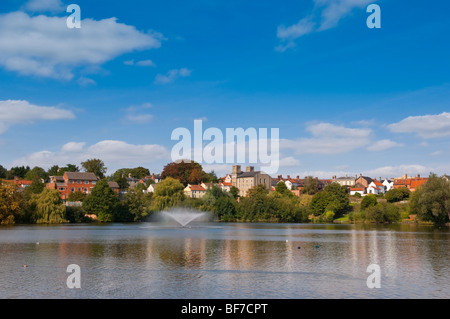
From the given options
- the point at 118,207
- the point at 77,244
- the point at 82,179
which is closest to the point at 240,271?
the point at 77,244

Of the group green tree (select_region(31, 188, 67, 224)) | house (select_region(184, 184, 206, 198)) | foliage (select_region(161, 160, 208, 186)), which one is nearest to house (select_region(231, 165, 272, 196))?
foliage (select_region(161, 160, 208, 186))

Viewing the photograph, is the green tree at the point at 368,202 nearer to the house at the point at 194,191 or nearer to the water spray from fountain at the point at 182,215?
the water spray from fountain at the point at 182,215

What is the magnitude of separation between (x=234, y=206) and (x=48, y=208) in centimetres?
4990

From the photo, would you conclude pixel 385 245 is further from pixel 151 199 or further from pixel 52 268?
pixel 151 199

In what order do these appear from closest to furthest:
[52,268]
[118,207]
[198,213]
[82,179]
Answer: [52,268] → [118,207] → [198,213] → [82,179]

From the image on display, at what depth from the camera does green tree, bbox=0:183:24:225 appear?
80.9 metres

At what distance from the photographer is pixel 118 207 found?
10462 centimetres

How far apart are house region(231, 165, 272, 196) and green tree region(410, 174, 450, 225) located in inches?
3515

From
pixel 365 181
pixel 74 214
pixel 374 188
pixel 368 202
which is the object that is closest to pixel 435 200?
pixel 368 202

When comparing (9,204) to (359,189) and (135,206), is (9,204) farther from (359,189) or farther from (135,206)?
(359,189)

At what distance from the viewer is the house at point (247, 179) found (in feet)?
574

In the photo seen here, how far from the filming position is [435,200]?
80.9 meters

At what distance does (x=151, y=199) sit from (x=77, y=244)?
74266mm
